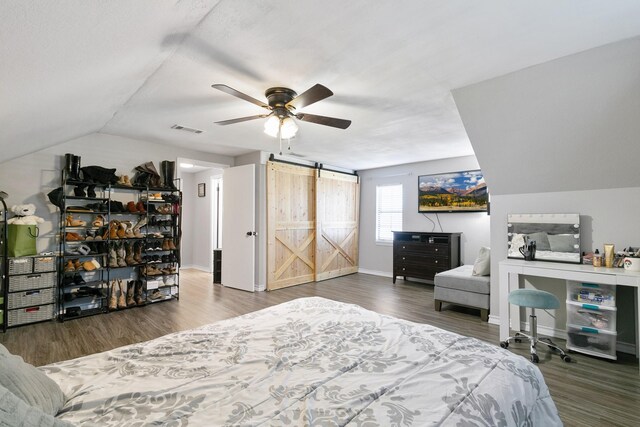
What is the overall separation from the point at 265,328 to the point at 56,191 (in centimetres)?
362

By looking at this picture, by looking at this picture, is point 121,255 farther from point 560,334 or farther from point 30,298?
point 560,334

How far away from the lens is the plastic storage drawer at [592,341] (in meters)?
2.72

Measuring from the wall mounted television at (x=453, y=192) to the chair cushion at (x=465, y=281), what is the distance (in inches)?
63.6

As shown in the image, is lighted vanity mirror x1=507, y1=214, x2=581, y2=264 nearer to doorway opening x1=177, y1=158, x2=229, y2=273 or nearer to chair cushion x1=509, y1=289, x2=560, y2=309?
chair cushion x1=509, y1=289, x2=560, y2=309

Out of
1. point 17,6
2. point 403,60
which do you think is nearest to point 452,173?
point 403,60

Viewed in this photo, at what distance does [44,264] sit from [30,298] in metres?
0.40

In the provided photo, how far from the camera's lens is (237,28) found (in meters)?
1.89

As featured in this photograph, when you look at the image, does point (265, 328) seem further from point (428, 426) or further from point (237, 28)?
point (237, 28)

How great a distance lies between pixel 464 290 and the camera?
13.1 feet

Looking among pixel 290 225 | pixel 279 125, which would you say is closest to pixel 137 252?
pixel 290 225

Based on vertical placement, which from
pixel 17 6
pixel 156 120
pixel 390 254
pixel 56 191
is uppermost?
pixel 156 120

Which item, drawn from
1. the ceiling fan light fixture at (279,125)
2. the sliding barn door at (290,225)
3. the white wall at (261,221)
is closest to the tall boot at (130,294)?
the white wall at (261,221)

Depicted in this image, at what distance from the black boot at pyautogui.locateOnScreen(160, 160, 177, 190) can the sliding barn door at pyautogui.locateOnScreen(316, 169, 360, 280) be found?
2.76 metres

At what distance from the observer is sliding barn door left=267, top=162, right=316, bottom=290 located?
5445 mm
